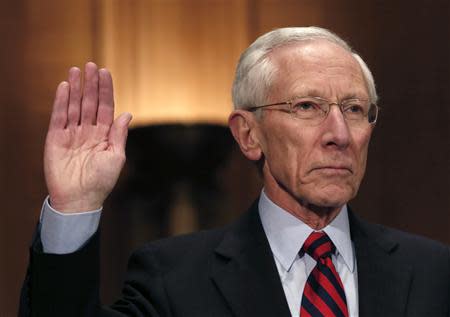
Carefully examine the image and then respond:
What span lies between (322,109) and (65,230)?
22.6 inches

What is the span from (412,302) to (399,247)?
143 mm

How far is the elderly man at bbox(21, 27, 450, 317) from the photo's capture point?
1923 millimetres

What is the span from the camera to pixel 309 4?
350 centimetres

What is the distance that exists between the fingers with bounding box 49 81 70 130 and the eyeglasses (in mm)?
461

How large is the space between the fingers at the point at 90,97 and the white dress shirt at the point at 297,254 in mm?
449

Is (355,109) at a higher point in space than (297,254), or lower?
higher

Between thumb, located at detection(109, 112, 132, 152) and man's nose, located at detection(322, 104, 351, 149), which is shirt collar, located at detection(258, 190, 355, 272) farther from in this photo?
thumb, located at detection(109, 112, 132, 152)

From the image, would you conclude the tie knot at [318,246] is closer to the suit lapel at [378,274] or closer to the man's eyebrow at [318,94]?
the suit lapel at [378,274]

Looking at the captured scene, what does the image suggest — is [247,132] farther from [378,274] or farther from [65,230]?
[65,230]

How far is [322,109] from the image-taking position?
2145 millimetres

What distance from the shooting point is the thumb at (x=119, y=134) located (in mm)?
1992

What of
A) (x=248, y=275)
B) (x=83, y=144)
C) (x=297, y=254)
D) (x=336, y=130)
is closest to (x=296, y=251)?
(x=297, y=254)

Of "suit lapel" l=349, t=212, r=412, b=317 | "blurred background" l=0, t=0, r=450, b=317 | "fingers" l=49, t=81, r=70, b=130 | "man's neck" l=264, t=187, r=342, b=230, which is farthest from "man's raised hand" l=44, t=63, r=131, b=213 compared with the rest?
"blurred background" l=0, t=0, r=450, b=317

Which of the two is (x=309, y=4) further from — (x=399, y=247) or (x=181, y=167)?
(x=399, y=247)
